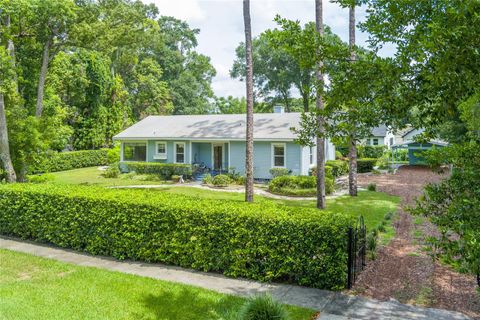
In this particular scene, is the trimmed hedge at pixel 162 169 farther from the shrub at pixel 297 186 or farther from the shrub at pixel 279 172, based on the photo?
the shrub at pixel 297 186

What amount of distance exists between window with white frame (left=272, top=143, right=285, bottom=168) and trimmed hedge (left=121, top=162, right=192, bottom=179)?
6031 mm

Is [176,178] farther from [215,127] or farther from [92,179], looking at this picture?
[92,179]

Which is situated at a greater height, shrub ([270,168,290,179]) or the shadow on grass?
shrub ([270,168,290,179])

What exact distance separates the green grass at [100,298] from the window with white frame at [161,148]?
18946mm

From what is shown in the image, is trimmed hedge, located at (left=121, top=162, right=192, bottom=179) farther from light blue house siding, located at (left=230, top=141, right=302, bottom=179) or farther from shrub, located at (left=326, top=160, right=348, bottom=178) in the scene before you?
shrub, located at (left=326, top=160, right=348, bottom=178)

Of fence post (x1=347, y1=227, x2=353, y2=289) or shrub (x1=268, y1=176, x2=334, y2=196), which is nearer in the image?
fence post (x1=347, y1=227, x2=353, y2=289)

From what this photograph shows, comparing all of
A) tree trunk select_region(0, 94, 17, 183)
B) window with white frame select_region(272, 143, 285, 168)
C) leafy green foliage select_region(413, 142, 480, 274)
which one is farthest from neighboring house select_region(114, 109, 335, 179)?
leafy green foliage select_region(413, 142, 480, 274)

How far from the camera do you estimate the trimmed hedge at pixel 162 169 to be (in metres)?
24.7

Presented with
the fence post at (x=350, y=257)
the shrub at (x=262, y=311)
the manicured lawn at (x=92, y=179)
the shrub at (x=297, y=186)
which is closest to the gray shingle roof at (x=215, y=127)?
the shrub at (x=297, y=186)

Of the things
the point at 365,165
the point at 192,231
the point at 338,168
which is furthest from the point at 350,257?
the point at 365,165

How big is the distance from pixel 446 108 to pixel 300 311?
3835 mm

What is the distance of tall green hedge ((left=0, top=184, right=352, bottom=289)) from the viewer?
677 cm

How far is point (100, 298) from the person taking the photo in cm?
630

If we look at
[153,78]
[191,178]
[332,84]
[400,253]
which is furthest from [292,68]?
[332,84]
